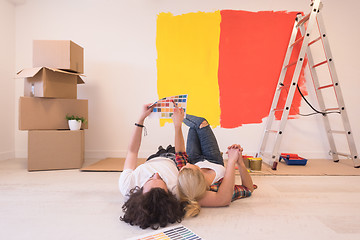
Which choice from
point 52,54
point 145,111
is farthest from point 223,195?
point 52,54

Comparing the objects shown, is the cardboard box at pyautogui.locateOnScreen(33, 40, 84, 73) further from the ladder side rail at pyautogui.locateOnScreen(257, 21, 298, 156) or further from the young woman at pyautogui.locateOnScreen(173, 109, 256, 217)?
the ladder side rail at pyautogui.locateOnScreen(257, 21, 298, 156)

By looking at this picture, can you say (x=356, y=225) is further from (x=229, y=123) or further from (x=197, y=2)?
(x=197, y=2)

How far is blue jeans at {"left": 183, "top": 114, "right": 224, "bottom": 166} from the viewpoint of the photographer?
1.68 m

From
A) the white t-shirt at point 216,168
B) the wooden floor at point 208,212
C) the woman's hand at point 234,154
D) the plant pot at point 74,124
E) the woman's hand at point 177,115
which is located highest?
the woman's hand at point 177,115

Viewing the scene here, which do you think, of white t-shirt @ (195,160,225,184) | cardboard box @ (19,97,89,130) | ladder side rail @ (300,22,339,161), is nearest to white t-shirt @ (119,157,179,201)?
white t-shirt @ (195,160,225,184)

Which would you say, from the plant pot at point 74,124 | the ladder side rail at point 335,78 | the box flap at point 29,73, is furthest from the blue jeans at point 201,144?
the ladder side rail at point 335,78

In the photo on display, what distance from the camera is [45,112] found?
7.44ft

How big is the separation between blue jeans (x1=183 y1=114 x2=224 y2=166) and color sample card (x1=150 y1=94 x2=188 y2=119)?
9.0 inches

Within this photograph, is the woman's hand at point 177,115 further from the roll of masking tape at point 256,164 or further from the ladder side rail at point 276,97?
the ladder side rail at point 276,97

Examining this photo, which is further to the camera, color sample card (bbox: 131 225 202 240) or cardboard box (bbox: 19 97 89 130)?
cardboard box (bbox: 19 97 89 130)

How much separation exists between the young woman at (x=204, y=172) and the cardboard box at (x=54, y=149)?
1.13m

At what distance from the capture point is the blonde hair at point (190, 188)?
1155 mm

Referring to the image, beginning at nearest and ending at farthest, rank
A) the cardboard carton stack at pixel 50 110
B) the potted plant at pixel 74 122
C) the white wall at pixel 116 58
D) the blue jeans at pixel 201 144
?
the blue jeans at pixel 201 144 → the cardboard carton stack at pixel 50 110 → the potted plant at pixel 74 122 → the white wall at pixel 116 58

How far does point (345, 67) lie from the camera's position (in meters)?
2.87
